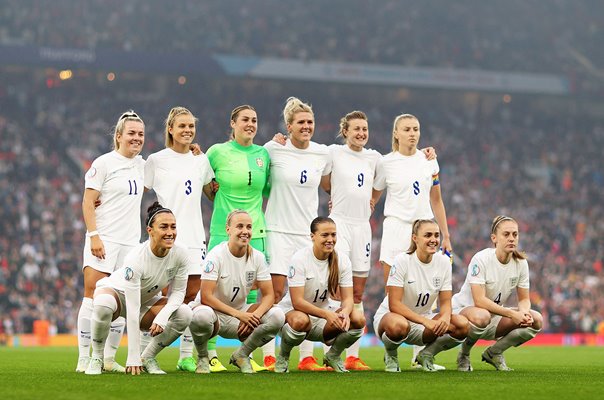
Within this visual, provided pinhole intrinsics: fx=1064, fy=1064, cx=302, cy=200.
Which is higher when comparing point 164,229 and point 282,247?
point 164,229

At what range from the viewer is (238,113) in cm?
977

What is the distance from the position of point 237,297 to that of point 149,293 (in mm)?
778

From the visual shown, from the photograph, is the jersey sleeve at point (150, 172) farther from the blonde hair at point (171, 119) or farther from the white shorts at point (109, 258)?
the white shorts at point (109, 258)

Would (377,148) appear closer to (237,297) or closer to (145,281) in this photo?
(237,297)

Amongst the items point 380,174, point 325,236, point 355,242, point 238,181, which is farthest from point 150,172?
point 380,174

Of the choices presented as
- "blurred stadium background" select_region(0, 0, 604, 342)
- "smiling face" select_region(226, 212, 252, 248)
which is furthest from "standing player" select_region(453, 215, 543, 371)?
"blurred stadium background" select_region(0, 0, 604, 342)

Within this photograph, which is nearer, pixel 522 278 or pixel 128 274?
pixel 128 274

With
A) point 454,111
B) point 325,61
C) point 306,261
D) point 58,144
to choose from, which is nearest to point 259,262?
point 306,261

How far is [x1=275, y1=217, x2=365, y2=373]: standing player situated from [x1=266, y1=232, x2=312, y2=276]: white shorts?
0.43 meters

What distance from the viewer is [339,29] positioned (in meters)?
37.3

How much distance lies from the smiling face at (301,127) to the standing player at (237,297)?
121 cm

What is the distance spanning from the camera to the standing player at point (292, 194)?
9852mm

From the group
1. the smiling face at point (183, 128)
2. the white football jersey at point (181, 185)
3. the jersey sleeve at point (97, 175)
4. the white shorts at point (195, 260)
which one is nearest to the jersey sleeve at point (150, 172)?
the white football jersey at point (181, 185)

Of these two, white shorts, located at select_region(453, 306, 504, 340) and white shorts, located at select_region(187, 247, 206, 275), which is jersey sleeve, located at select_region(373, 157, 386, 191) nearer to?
white shorts, located at select_region(453, 306, 504, 340)
